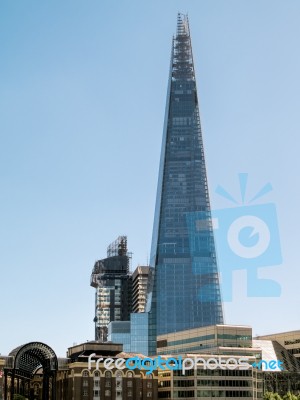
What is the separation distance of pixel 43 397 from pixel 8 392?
14.9 metres

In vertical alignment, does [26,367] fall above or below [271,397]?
above

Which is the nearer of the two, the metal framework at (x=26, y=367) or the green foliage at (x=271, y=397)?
the metal framework at (x=26, y=367)

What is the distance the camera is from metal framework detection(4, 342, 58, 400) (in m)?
168

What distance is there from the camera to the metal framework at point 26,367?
168 m

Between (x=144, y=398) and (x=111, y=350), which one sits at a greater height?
(x=111, y=350)

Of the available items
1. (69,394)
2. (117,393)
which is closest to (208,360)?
(117,393)

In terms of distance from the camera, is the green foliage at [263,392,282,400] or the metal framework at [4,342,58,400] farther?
the green foliage at [263,392,282,400]

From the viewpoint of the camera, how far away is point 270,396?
171m

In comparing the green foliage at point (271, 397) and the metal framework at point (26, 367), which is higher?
the metal framework at point (26, 367)

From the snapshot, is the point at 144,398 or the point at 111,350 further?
the point at 111,350

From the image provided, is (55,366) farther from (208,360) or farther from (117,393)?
(208,360)

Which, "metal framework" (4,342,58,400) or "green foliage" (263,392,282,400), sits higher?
"metal framework" (4,342,58,400)

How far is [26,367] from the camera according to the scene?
185875 mm

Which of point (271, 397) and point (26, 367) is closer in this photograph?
point (271, 397)
